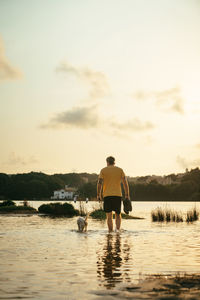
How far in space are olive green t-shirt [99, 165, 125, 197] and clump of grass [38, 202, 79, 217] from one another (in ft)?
57.7

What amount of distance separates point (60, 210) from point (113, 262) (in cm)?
2447

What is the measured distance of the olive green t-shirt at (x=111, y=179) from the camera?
13.9m

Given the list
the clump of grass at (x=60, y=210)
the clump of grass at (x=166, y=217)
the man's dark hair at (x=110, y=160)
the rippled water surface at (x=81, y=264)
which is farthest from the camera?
the clump of grass at (x=60, y=210)

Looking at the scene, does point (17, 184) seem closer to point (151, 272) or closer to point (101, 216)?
point (101, 216)

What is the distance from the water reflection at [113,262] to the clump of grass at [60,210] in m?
20.1

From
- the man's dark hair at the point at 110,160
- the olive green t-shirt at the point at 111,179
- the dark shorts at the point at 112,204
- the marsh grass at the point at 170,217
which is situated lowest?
the marsh grass at the point at 170,217

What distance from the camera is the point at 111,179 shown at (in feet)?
45.6

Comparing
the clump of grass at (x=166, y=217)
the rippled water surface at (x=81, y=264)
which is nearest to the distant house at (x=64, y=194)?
the clump of grass at (x=166, y=217)

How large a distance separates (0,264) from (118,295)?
3.06 m

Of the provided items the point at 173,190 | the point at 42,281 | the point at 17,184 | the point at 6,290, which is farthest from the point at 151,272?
the point at 17,184

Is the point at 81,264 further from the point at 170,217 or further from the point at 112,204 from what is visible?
the point at 170,217

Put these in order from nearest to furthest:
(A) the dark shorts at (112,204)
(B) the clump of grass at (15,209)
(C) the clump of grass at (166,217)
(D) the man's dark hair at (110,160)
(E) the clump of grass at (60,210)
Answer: (A) the dark shorts at (112,204), (D) the man's dark hair at (110,160), (C) the clump of grass at (166,217), (E) the clump of grass at (60,210), (B) the clump of grass at (15,209)

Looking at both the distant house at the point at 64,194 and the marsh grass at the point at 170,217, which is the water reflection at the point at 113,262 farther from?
the distant house at the point at 64,194

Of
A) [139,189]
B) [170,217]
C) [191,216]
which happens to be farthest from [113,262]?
[139,189]
